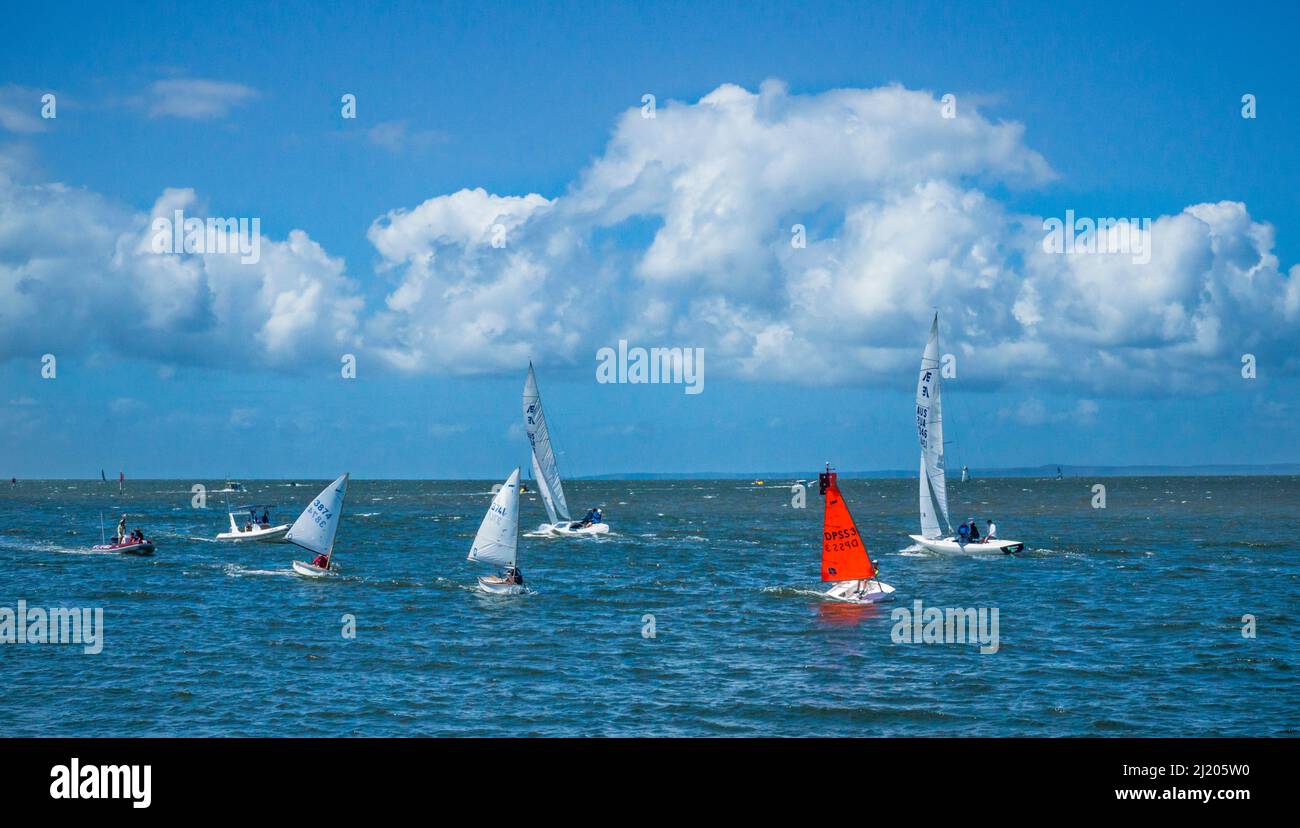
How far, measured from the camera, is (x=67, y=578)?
61719mm

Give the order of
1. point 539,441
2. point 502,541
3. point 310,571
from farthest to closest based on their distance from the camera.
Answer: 1. point 539,441
2. point 310,571
3. point 502,541

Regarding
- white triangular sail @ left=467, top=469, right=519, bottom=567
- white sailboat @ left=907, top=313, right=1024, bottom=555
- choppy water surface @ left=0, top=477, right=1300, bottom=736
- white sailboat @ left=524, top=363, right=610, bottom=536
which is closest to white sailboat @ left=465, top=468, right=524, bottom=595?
white triangular sail @ left=467, top=469, right=519, bottom=567

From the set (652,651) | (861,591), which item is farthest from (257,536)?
(652,651)

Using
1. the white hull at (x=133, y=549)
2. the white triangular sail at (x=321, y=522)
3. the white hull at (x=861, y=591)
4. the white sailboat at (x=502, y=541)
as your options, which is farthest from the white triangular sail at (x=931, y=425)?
the white hull at (x=133, y=549)

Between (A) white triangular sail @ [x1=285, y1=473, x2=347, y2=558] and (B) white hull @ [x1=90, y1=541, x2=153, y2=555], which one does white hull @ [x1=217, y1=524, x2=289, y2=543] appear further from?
(A) white triangular sail @ [x1=285, y1=473, x2=347, y2=558]

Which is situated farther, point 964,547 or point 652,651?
point 964,547

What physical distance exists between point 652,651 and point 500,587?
1581cm

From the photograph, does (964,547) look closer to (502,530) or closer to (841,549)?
(841,549)

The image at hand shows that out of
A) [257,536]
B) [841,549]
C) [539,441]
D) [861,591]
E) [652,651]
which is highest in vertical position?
[539,441]

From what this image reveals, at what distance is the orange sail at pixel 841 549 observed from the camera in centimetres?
4781

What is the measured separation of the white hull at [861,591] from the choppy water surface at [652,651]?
3.45 feet

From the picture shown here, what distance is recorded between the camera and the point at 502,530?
51625mm

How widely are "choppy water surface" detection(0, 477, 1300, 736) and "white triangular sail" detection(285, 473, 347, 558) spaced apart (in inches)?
96.7
